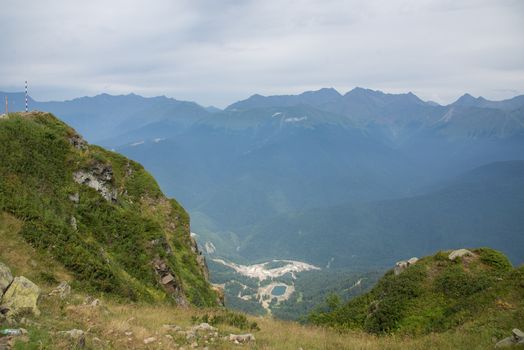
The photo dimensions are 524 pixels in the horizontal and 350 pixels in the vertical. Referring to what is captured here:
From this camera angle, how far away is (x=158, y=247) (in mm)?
32281

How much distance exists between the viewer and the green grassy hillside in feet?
57.5

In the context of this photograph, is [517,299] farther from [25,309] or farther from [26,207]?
[26,207]

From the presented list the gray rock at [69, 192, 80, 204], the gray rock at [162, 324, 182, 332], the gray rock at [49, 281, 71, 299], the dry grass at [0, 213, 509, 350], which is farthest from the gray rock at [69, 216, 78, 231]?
the gray rock at [162, 324, 182, 332]

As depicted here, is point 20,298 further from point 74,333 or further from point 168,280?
point 168,280

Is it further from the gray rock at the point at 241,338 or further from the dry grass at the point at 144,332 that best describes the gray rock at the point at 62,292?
the gray rock at the point at 241,338

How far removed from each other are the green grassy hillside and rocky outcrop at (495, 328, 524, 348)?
63.3 inches

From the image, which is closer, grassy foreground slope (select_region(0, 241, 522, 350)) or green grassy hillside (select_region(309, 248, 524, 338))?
grassy foreground slope (select_region(0, 241, 522, 350))

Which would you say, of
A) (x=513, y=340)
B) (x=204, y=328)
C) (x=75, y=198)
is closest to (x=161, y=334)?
(x=204, y=328)

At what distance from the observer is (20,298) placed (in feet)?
43.8

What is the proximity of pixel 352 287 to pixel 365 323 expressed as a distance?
534 ft

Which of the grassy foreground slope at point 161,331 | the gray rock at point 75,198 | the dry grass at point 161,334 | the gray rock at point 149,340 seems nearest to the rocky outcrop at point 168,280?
the gray rock at point 75,198

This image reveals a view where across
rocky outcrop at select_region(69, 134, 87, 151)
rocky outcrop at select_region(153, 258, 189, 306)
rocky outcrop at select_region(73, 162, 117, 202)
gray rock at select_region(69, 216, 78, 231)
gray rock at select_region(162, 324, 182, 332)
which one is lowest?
rocky outcrop at select_region(153, 258, 189, 306)

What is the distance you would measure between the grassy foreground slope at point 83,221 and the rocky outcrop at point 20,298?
15.5ft

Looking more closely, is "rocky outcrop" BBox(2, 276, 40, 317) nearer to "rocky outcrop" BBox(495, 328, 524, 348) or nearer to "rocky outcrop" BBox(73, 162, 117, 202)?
"rocky outcrop" BBox(495, 328, 524, 348)
